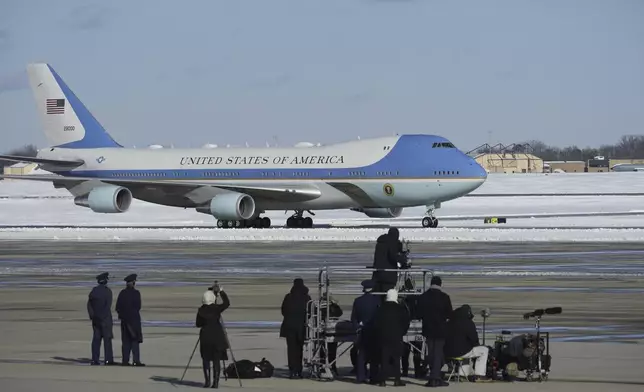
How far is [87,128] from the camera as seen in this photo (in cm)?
7319

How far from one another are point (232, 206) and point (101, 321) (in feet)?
141

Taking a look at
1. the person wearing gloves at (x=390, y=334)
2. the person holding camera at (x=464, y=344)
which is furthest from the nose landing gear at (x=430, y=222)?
the person wearing gloves at (x=390, y=334)

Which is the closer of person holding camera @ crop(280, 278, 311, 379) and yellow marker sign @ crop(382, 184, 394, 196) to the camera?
person holding camera @ crop(280, 278, 311, 379)

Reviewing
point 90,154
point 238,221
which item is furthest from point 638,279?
point 90,154

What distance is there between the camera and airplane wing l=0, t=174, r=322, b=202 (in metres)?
63.4

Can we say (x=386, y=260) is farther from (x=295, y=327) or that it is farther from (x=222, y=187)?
(x=222, y=187)

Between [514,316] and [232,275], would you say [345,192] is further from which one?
[514,316]

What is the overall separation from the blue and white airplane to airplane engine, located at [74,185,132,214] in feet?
0.18

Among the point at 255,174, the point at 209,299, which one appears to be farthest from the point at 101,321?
the point at 255,174

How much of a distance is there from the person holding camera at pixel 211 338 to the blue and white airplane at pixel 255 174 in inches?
1729

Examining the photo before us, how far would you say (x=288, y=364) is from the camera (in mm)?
18797

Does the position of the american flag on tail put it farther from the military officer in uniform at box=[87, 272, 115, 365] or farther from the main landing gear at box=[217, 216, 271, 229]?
the military officer in uniform at box=[87, 272, 115, 365]

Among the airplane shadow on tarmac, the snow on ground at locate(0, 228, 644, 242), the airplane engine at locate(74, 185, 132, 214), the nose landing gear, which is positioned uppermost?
the airplane engine at locate(74, 185, 132, 214)

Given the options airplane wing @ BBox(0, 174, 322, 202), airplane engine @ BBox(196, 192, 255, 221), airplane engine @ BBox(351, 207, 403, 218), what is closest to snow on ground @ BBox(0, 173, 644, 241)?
airplane engine @ BBox(351, 207, 403, 218)
